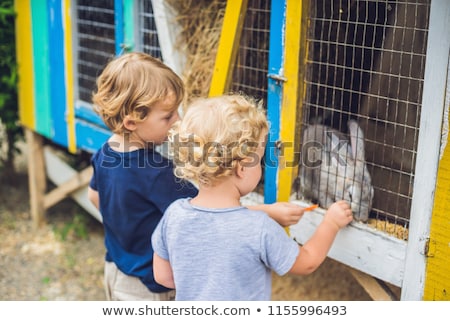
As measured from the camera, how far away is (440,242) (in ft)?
6.96

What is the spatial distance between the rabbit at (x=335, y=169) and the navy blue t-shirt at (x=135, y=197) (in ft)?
1.85

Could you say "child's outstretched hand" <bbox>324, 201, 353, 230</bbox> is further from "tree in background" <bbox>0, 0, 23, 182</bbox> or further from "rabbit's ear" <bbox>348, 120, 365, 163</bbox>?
"tree in background" <bbox>0, 0, 23, 182</bbox>

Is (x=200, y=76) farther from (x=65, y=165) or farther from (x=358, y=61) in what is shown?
(x=65, y=165)

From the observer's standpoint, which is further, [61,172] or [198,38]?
[61,172]

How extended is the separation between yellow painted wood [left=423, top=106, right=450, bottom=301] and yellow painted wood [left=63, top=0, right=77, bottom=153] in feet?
7.92

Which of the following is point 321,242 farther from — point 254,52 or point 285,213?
point 254,52

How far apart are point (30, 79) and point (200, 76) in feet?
5.96

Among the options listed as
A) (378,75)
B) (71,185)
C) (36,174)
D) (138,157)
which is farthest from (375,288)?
(36,174)

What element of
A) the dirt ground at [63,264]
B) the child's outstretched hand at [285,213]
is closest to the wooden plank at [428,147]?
the child's outstretched hand at [285,213]

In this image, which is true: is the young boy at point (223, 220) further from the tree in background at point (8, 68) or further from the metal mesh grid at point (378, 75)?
the tree in background at point (8, 68)

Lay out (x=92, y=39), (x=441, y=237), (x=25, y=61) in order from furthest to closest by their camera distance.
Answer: (x=25, y=61) → (x=92, y=39) → (x=441, y=237)

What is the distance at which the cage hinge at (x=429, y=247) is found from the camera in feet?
7.02

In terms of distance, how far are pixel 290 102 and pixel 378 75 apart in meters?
0.35

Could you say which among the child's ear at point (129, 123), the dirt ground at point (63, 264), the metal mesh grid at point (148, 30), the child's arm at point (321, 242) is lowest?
the dirt ground at point (63, 264)
